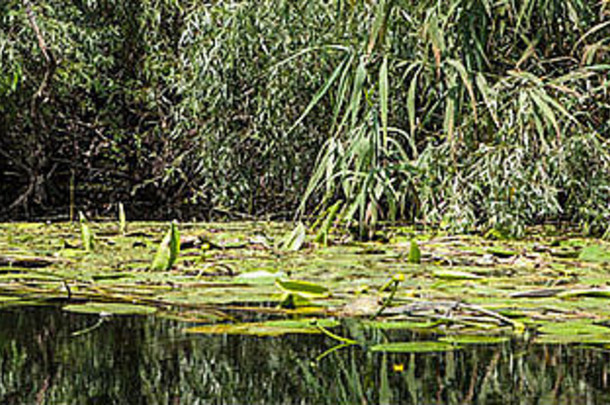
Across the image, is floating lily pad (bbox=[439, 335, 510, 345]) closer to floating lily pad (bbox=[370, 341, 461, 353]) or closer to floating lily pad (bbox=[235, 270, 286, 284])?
floating lily pad (bbox=[370, 341, 461, 353])

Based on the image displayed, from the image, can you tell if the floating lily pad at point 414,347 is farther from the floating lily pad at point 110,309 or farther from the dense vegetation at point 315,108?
the dense vegetation at point 315,108

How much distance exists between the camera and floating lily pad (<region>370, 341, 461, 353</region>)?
756 mm

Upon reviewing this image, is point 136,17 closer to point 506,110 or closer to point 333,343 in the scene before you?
point 506,110

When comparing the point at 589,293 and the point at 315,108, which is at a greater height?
the point at 315,108

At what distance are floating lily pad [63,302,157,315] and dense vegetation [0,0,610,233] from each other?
1.25 metres

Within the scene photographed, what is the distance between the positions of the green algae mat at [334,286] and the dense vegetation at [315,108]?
342 mm

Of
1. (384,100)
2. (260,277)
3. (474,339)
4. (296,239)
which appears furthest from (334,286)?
(384,100)

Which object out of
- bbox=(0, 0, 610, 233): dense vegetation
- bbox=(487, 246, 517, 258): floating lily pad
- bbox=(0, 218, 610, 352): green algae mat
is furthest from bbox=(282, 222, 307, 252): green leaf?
bbox=(487, 246, 517, 258): floating lily pad

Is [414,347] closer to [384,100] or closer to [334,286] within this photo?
[334,286]

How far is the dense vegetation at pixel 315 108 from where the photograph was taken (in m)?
2.53

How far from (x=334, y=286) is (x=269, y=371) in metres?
0.65

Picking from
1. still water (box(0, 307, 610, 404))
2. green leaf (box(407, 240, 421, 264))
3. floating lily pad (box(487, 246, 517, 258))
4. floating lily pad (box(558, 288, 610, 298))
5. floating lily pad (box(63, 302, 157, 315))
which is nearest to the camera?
still water (box(0, 307, 610, 404))

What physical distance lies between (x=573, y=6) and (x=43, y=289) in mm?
2204

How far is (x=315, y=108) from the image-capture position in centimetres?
407
